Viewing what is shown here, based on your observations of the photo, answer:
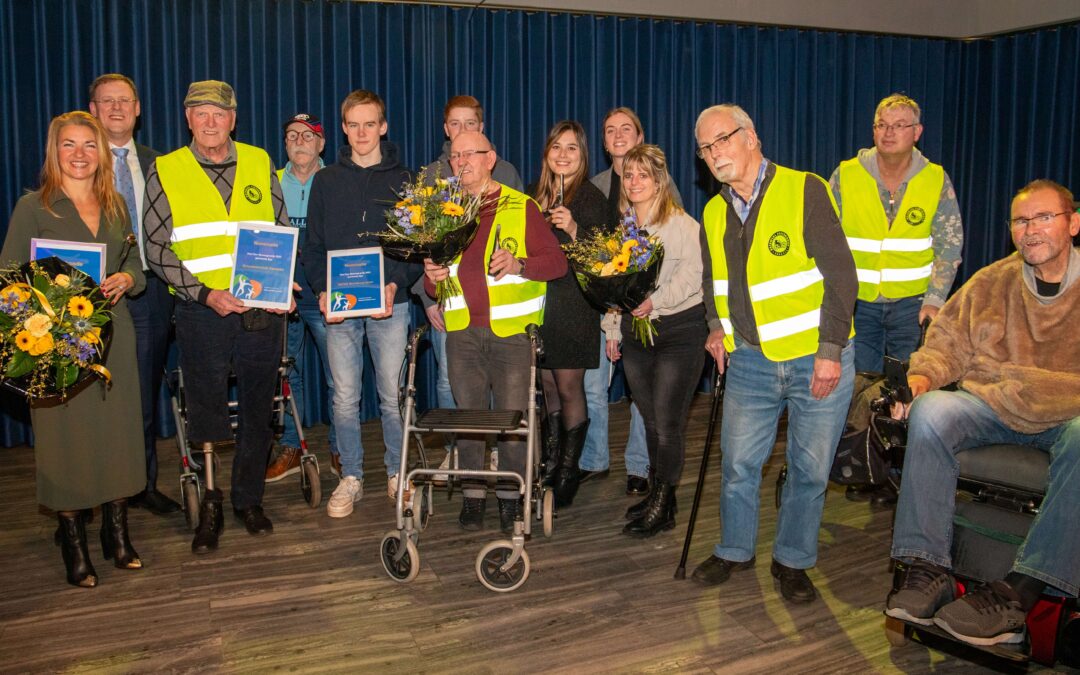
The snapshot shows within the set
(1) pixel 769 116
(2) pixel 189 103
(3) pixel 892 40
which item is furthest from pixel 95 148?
(3) pixel 892 40

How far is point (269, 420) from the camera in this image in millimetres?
4344

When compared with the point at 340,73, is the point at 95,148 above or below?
below

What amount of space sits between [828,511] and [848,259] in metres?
1.92

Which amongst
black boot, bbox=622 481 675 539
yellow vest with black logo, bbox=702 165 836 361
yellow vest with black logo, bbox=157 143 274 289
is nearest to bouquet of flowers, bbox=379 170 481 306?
yellow vest with black logo, bbox=157 143 274 289

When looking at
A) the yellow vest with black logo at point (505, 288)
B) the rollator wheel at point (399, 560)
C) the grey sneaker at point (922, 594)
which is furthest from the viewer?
the yellow vest with black logo at point (505, 288)

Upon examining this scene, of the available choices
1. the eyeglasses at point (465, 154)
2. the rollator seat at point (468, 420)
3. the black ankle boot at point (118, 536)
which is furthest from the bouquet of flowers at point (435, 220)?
the black ankle boot at point (118, 536)

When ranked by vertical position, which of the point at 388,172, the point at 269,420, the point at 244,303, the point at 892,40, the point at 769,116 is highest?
the point at 892,40

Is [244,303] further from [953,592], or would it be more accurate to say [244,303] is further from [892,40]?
[892,40]

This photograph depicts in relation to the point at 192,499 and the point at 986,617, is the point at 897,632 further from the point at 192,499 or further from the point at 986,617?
the point at 192,499

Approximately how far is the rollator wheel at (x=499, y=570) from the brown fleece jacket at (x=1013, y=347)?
1.78 metres

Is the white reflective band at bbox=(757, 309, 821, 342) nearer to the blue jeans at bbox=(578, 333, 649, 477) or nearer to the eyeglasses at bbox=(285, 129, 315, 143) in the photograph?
the blue jeans at bbox=(578, 333, 649, 477)

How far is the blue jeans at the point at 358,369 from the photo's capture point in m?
4.62

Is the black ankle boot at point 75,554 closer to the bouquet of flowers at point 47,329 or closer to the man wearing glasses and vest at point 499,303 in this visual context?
the bouquet of flowers at point 47,329

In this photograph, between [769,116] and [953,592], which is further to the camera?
[769,116]
